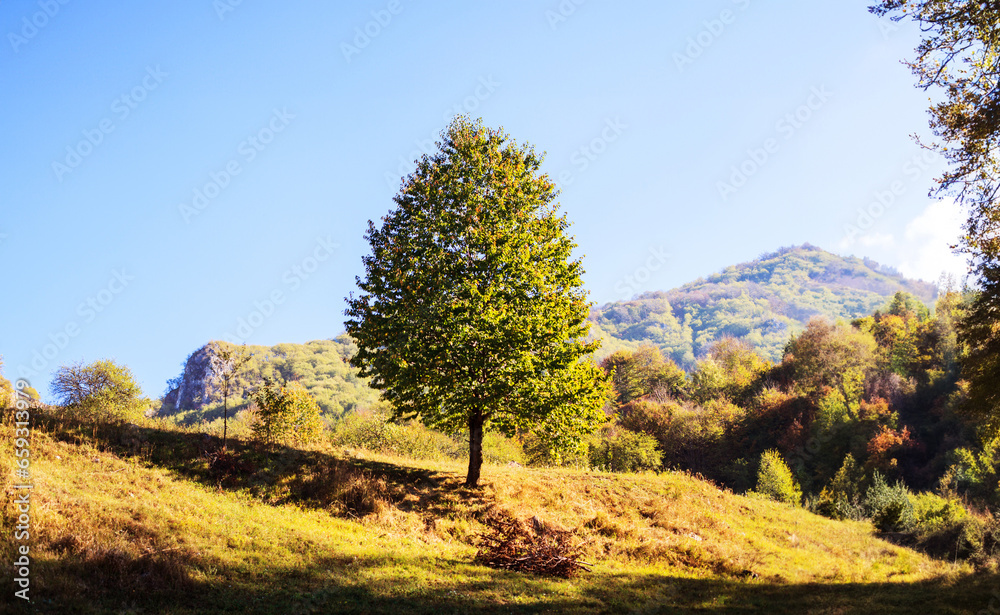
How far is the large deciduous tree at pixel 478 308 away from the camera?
18938 millimetres

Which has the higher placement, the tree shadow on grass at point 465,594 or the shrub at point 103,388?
the shrub at point 103,388

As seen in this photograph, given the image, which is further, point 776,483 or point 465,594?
point 776,483

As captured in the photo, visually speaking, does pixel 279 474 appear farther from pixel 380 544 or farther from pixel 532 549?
pixel 532 549

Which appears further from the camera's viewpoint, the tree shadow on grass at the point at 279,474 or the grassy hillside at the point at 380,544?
the tree shadow on grass at the point at 279,474

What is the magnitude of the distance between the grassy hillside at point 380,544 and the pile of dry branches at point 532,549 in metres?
0.60

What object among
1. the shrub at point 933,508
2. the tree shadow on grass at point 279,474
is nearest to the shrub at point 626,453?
the shrub at point 933,508

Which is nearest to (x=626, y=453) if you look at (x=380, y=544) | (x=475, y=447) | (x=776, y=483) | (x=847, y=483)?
(x=776, y=483)

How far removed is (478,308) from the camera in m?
18.7

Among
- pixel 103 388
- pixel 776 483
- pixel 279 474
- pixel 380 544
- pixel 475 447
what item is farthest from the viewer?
pixel 776 483

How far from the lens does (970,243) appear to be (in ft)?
49.4

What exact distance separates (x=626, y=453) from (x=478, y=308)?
5854 centimetres

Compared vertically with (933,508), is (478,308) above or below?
above

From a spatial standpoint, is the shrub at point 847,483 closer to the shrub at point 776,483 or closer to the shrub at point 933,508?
the shrub at point 776,483

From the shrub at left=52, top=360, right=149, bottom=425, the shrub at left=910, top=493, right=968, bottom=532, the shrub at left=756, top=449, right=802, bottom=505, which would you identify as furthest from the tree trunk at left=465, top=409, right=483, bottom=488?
the shrub at left=756, top=449, right=802, bottom=505
